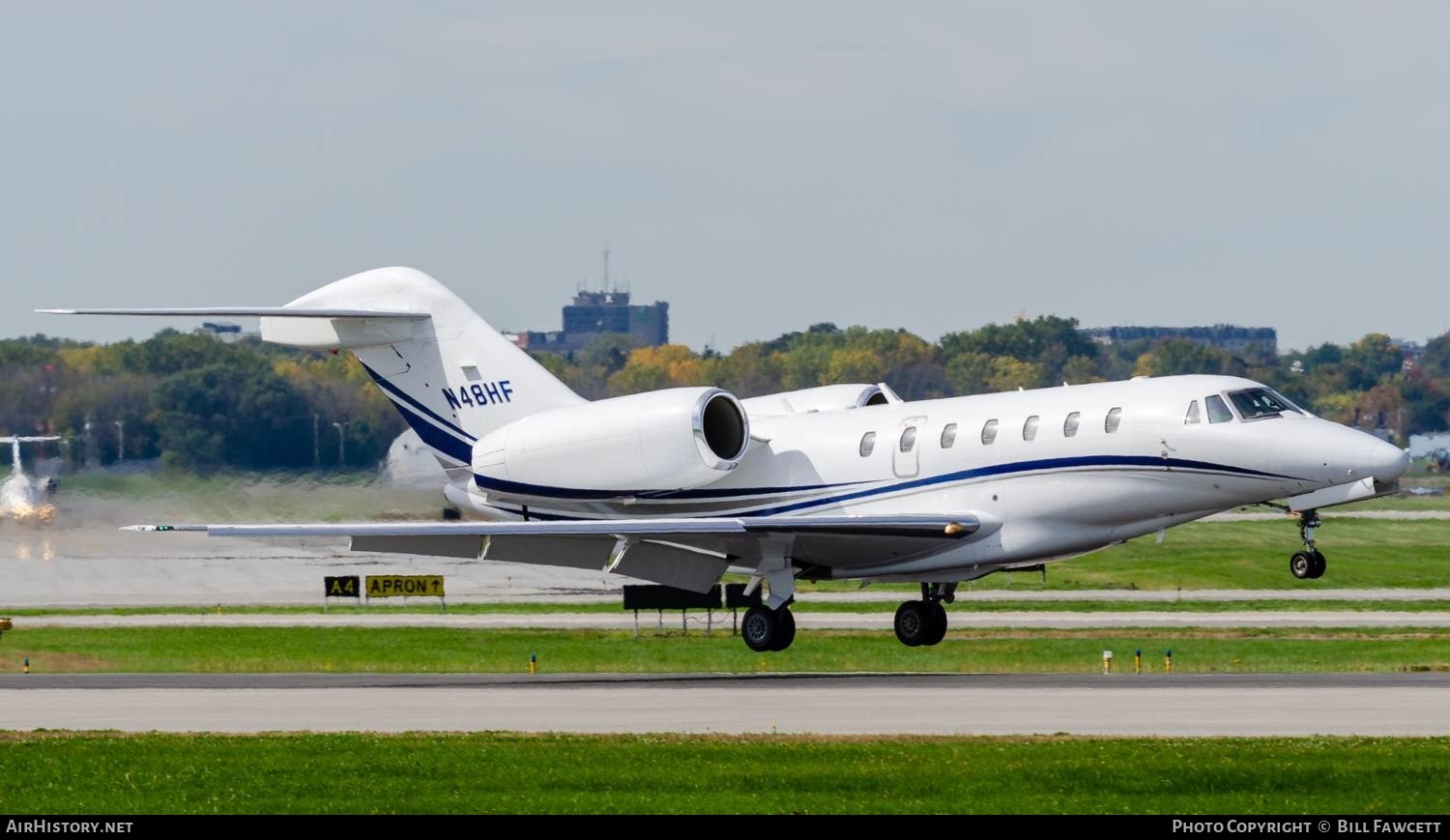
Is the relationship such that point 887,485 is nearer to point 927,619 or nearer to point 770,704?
point 927,619

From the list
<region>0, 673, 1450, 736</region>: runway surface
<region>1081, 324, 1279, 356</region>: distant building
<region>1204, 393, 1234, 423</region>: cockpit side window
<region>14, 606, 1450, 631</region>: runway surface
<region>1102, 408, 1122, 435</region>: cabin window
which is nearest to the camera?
<region>0, 673, 1450, 736</region>: runway surface

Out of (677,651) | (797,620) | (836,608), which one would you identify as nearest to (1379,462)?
(677,651)

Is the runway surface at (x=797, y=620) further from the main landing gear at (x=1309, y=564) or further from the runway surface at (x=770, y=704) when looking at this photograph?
the main landing gear at (x=1309, y=564)

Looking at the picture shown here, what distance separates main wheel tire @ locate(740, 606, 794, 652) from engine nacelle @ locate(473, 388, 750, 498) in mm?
2301

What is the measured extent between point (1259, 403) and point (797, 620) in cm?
1830

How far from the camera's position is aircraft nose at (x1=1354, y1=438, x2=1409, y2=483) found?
2892cm

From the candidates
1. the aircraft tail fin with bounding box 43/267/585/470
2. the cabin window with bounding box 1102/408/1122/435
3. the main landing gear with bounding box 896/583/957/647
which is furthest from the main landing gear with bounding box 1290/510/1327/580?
the aircraft tail fin with bounding box 43/267/585/470

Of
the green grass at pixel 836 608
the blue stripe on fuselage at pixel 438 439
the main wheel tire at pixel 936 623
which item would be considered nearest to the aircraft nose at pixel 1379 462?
the main wheel tire at pixel 936 623

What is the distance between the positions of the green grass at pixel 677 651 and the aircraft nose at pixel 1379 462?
204 inches

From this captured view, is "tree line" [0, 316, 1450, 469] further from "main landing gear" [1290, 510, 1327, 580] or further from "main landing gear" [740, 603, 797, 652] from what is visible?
"main landing gear" [1290, 510, 1327, 580]

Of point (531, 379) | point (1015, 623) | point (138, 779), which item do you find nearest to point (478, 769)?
point (138, 779)

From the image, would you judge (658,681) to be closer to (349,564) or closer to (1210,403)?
(1210,403)

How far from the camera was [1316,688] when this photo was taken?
88.0ft
